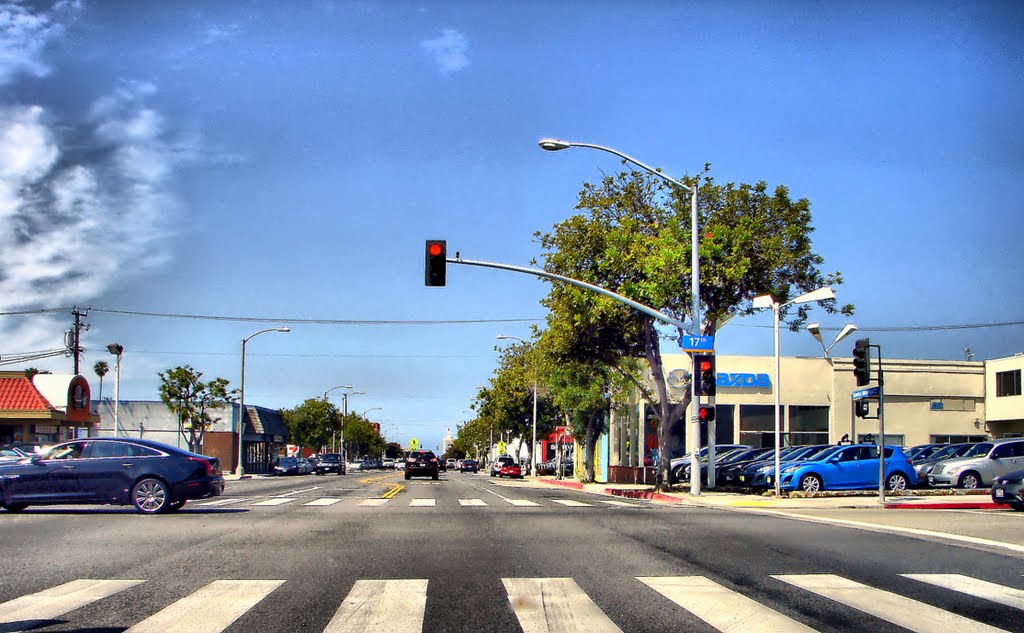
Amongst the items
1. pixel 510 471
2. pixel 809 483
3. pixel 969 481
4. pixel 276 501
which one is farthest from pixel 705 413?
pixel 510 471

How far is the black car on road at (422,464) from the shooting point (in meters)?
51.7

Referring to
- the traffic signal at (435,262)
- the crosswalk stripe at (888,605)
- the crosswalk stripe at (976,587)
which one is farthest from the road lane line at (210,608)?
the traffic signal at (435,262)

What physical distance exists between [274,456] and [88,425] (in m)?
46.2

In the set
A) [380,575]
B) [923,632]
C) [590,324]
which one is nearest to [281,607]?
[380,575]

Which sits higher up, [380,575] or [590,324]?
[590,324]

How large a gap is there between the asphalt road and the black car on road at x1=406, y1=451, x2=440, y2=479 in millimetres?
36368

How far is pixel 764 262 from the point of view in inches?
1286

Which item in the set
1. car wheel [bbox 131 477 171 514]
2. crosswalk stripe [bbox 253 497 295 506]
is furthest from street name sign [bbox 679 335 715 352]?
car wheel [bbox 131 477 171 514]

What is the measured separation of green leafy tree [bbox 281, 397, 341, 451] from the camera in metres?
97.5

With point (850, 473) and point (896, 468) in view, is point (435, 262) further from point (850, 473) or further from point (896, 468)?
point (896, 468)

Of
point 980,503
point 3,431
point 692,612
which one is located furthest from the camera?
point 3,431

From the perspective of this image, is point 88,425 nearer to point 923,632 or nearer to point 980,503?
point 980,503

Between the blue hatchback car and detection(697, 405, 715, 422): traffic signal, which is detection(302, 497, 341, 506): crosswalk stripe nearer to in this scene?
detection(697, 405, 715, 422): traffic signal

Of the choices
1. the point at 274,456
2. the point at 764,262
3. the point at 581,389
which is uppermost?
the point at 764,262
